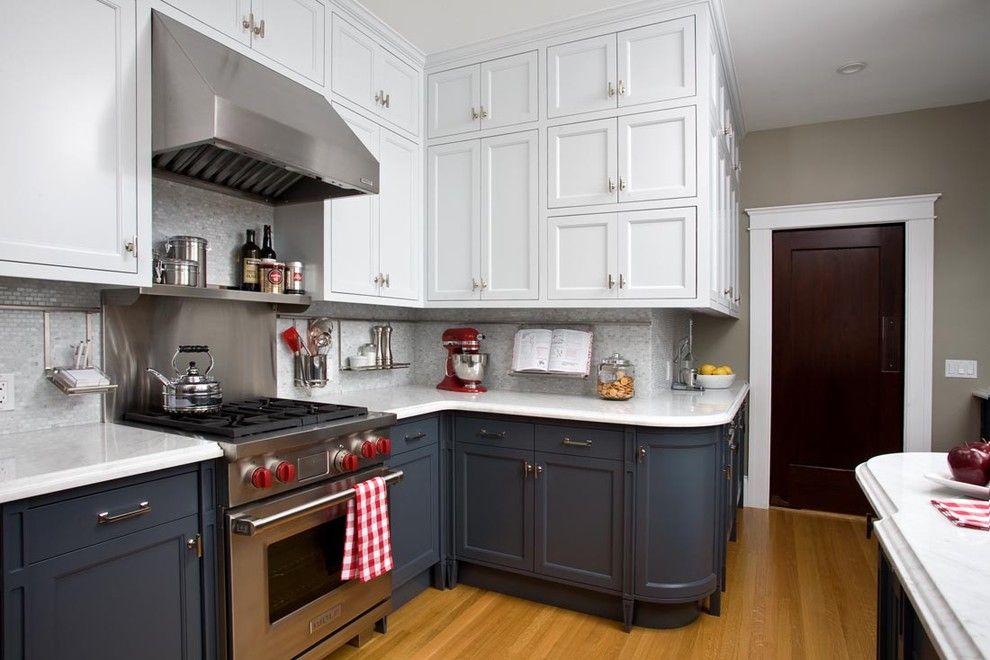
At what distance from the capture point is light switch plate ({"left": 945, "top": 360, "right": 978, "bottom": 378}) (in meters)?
3.78

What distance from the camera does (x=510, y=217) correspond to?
311 centimetres

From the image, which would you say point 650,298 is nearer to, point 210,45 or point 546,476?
point 546,476

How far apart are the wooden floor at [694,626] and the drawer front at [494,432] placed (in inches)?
28.8

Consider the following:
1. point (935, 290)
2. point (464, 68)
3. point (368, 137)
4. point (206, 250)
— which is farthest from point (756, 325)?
point (206, 250)

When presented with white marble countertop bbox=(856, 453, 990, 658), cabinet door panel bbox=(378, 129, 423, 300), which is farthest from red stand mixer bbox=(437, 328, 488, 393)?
white marble countertop bbox=(856, 453, 990, 658)

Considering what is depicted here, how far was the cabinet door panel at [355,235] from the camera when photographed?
8.80 ft

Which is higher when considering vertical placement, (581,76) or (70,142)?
(581,76)

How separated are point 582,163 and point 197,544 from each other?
2265 mm

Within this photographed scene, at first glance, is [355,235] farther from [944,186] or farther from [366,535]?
[944,186]

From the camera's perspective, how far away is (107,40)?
1816mm

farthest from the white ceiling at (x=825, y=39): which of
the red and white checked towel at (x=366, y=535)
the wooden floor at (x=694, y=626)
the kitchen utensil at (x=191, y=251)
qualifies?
the wooden floor at (x=694, y=626)

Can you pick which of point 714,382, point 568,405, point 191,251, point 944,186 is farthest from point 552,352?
point 944,186

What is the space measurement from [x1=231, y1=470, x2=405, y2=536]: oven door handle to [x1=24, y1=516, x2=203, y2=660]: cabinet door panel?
12 centimetres

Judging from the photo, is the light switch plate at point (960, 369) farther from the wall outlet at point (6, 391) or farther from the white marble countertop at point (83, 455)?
the wall outlet at point (6, 391)
